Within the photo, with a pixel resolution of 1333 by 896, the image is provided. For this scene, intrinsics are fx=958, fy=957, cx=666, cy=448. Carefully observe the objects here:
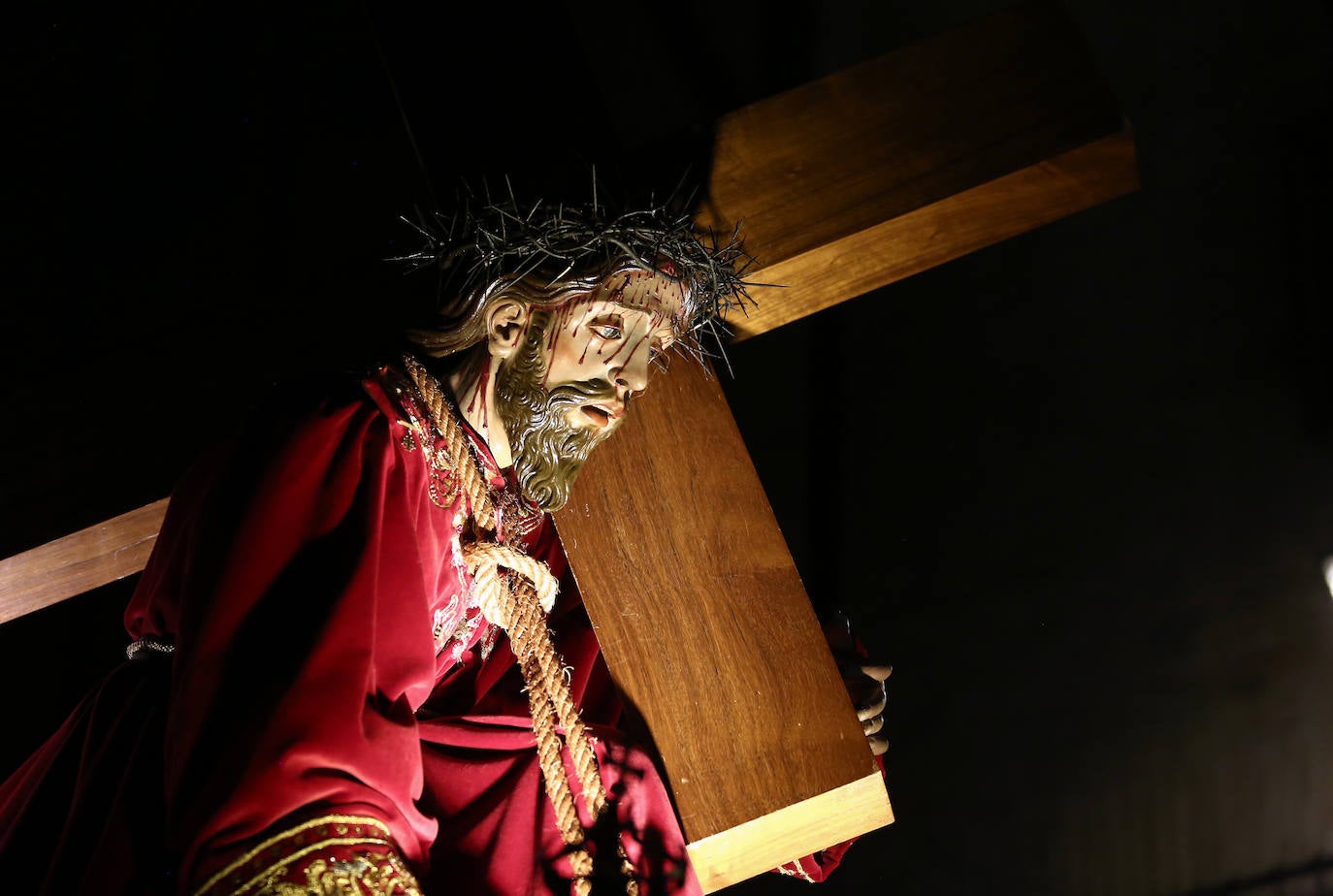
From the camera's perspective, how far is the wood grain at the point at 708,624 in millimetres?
1073

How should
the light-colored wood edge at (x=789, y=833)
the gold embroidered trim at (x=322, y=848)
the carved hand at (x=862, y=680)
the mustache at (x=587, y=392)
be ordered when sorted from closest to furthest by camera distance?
the gold embroidered trim at (x=322, y=848) < the light-colored wood edge at (x=789, y=833) < the mustache at (x=587, y=392) < the carved hand at (x=862, y=680)

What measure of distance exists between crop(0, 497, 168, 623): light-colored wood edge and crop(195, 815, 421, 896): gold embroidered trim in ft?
2.17

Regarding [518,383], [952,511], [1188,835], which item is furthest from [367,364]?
[1188,835]

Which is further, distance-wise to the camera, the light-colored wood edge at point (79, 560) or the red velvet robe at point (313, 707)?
the light-colored wood edge at point (79, 560)

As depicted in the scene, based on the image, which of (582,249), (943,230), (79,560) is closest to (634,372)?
(582,249)

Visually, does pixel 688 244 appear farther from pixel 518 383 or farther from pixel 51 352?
pixel 51 352

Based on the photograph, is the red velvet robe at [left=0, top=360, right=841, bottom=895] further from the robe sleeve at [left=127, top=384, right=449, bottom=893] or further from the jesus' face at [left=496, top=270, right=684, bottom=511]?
the jesus' face at [left=496, top=270, right=684, bottom=511]

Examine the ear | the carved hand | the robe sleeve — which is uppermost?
the ear

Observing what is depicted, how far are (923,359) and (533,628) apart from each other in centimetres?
114

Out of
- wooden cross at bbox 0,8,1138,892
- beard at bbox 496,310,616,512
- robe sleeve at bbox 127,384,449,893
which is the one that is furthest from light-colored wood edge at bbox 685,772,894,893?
beard at bbox 496,310,616,512

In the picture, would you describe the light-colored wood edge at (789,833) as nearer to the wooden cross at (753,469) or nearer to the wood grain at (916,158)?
the wooden cross at (753,469)

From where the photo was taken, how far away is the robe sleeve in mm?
754

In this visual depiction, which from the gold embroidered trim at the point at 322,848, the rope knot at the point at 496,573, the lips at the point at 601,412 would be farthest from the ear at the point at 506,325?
the gold embroidered trim at the point at 322,848

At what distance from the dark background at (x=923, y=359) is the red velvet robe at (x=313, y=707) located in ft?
1.11
